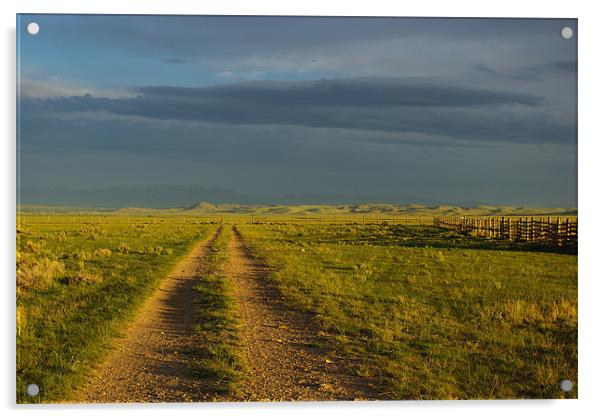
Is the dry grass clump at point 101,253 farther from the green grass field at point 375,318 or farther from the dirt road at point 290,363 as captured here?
the dirt road at point 290,363

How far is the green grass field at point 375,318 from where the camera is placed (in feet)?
25.0

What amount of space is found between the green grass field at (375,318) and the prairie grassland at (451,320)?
0.02m

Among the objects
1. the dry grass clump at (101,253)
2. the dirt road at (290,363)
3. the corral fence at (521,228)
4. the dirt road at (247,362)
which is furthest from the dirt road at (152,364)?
the corral fence at (521,228)

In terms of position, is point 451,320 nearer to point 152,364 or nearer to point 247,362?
point 247,362

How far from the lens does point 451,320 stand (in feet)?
31.4

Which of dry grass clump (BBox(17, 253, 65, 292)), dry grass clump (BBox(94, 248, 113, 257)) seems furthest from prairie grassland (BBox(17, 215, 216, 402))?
dry grass clump (BBox(94, 248, 113, 257))

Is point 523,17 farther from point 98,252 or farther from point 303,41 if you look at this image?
point 98,252

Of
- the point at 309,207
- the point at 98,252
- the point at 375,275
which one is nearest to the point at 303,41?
the point at 309,207

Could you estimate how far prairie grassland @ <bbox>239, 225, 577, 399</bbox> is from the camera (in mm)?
7668

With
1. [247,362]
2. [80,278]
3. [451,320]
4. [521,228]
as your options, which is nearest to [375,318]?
[451,320]

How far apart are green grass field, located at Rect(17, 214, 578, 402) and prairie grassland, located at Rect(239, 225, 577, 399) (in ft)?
0.06

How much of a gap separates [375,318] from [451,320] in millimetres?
1217

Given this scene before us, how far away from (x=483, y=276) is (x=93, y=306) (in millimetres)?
7962

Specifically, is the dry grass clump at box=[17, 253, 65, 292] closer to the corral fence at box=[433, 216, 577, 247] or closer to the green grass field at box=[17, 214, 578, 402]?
the green grass field at box=[17, 214, 578, 402]
